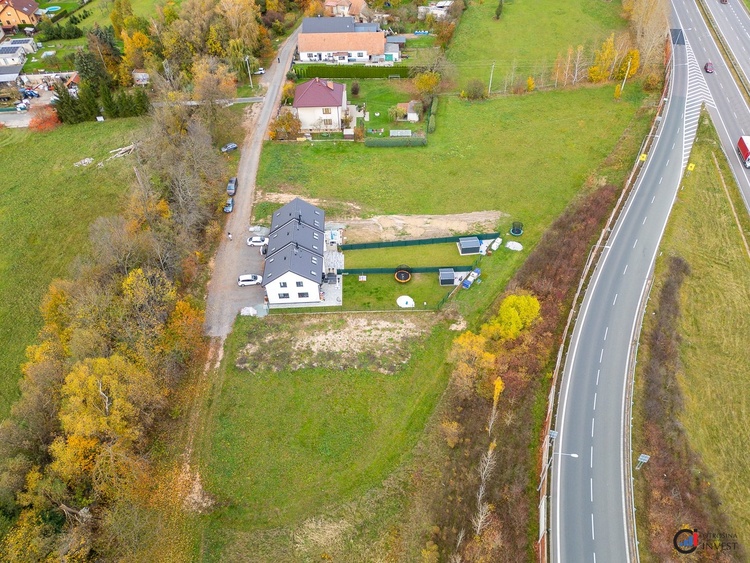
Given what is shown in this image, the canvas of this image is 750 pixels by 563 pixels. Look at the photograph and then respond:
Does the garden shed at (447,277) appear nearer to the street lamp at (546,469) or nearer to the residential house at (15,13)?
the street lamp at (546,469)

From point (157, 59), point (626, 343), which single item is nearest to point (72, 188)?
point (157, 59)

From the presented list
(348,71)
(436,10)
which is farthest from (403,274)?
(436,10)

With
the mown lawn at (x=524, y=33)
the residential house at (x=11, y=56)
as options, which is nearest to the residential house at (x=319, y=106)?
the mown lawn at (x=524, y=33)

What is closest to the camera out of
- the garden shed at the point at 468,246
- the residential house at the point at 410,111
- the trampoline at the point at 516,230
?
the garden shed at the point at 468,246

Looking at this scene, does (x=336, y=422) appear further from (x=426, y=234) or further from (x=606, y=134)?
(x=606, y=134)

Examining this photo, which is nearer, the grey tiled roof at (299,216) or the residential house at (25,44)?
the grey tiled roof at (299,216)

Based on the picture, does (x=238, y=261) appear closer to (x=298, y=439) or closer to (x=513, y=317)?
(x=298, y=439)
